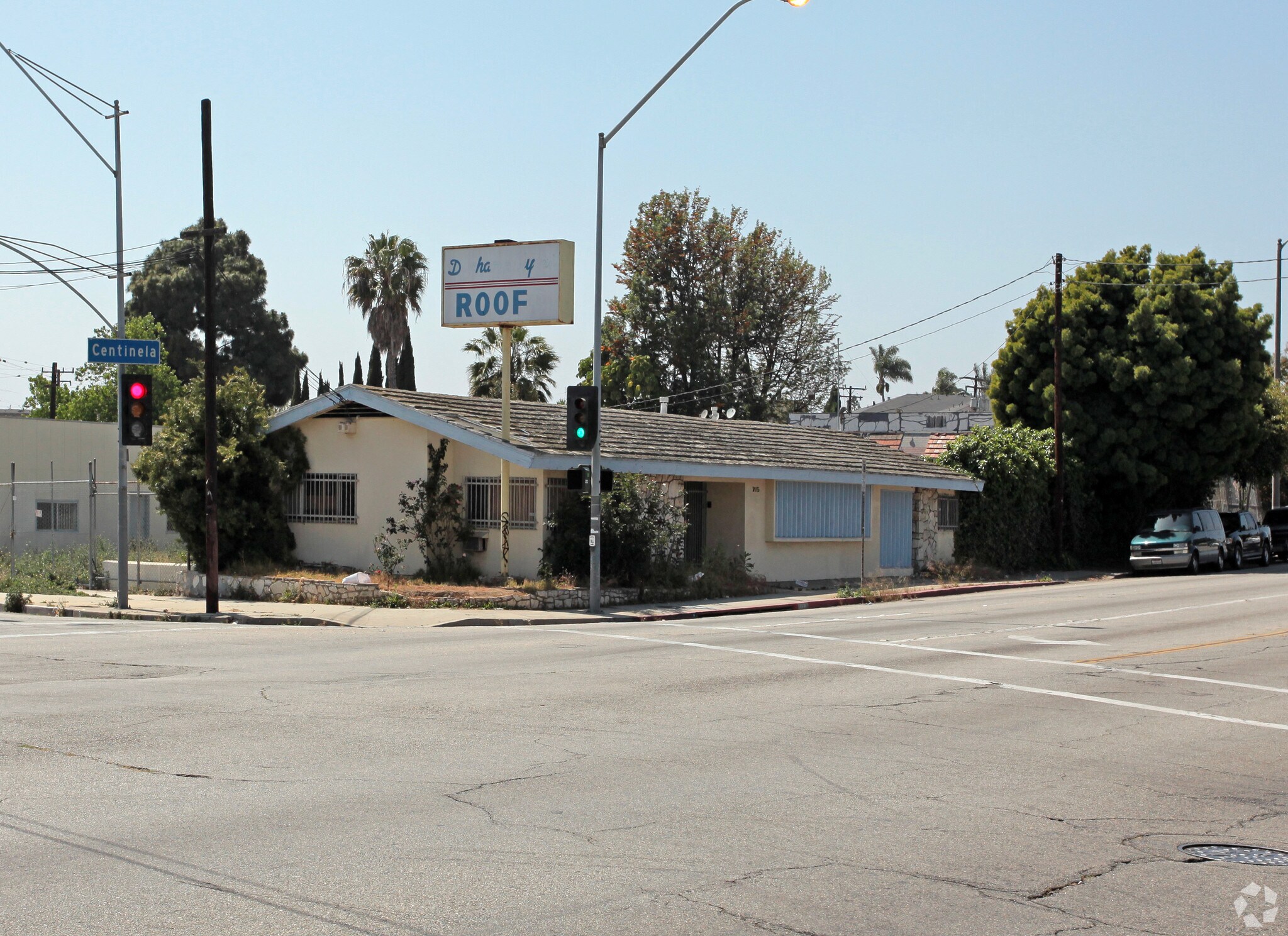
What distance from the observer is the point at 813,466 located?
30266mm

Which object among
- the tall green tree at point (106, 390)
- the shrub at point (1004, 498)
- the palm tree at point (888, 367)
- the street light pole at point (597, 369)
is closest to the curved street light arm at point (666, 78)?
the street light pole at point (597, 369)

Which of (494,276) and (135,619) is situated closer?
(135,619)

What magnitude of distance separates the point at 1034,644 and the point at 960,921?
483 inches

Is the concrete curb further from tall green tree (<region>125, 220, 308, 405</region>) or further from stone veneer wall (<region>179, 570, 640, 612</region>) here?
tall green tree (<region>125, 220, 308, 405</region>)

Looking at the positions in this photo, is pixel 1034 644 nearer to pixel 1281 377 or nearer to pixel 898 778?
pixel 898 778

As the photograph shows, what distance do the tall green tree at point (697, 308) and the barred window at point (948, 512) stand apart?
2412cm

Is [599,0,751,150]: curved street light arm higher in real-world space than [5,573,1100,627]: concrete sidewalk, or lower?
higher

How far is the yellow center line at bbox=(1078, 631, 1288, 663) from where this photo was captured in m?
15.6

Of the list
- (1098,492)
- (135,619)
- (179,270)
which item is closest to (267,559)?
(135,619)

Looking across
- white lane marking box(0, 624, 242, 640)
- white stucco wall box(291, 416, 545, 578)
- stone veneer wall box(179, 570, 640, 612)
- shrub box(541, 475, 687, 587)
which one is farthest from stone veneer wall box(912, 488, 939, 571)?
white lane marking box(0, 624, 242, 640)

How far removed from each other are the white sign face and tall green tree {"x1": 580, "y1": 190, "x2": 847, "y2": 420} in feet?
104

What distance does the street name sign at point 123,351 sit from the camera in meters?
22.0

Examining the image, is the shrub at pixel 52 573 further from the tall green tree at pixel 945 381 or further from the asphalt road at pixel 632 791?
the tall green tree at pixel 945 381

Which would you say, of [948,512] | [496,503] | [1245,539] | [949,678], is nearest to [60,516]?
[496,503]
